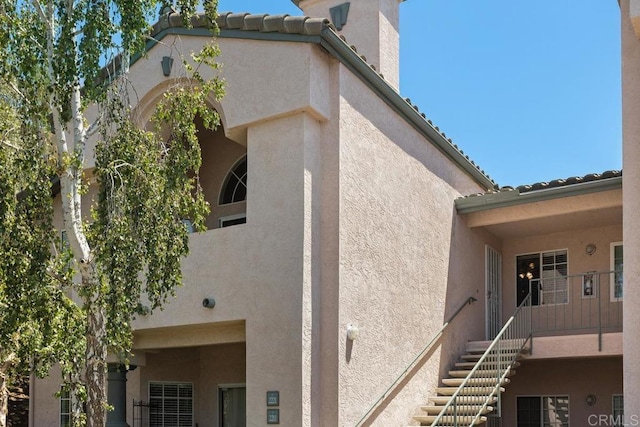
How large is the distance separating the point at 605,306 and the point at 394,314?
206 inches

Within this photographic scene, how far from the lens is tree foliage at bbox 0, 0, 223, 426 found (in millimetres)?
9406

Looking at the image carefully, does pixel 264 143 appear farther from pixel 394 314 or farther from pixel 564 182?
pixel 564 182

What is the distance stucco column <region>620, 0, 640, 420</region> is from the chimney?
800cm

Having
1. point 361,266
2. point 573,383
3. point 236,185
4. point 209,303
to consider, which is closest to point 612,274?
point 573,383

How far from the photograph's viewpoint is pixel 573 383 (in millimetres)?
16516

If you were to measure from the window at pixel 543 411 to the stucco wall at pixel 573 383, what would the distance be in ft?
0.37

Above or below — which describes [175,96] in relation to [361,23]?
below

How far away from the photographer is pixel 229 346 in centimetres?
1598

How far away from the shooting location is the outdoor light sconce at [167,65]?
14055mm

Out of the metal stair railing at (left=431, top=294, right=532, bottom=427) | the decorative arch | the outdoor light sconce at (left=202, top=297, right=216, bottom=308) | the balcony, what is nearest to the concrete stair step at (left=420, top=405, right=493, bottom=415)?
the metal stair railing at (left=431, top=294, right=532, bottom=427)

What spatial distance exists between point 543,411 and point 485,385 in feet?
12.0

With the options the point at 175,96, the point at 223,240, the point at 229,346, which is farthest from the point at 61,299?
the point at 229,346

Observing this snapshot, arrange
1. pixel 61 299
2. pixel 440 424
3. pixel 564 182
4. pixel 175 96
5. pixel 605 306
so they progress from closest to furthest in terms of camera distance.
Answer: pixel 61 299 → pixel 175 96 → pixel 440 424 → pixel 564 182 → pixel 605 306

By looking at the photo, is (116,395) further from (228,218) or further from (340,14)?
(340,14)
